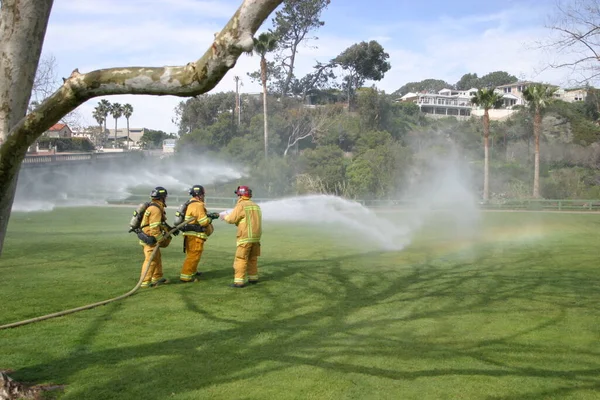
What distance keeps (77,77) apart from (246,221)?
7.25 meters

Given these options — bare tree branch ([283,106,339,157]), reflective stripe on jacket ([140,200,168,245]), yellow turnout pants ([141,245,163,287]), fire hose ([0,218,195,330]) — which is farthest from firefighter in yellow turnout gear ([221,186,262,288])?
bare tree branch ([283,106,339,157])

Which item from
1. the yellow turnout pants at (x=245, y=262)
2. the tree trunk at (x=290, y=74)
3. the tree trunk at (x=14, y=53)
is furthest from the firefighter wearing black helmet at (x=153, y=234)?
the tree trunk at (x=290, y=74)

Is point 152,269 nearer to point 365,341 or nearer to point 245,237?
point 245,237

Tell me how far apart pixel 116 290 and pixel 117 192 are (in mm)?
35734

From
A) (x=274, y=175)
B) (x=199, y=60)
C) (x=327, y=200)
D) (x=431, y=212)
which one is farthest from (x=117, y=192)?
(x=199, y=60)

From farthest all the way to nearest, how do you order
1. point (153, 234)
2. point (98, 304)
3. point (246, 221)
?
point (246, 221), point (153, 234), point (98, 304)

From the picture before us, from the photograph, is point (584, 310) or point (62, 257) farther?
point (62, 257)

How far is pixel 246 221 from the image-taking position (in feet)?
37.2

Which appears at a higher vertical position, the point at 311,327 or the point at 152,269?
the point at 152,269

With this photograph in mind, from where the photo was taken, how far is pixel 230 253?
16.1 metres

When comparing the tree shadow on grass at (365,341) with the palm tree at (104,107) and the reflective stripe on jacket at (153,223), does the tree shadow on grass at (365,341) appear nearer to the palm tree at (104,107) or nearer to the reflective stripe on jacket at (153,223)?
the reflective stripe on jacket at (153,223)

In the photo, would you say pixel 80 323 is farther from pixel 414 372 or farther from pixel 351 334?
pixel 414 372

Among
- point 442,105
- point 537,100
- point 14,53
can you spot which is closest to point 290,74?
point 537,100

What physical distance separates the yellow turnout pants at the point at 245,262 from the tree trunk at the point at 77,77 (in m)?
6.64
